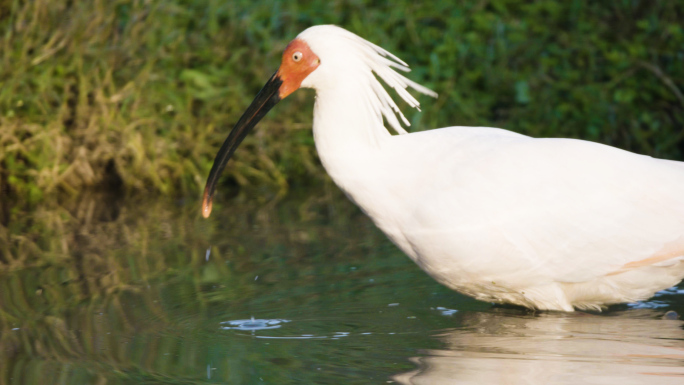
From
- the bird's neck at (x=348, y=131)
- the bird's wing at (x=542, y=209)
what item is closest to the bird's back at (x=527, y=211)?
the bird's wing at (x=542, y=209)

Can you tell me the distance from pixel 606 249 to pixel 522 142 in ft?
2.04

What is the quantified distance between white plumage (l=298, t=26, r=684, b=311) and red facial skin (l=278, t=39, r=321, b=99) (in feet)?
0.15

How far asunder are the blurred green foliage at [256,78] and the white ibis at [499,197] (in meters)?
3.97

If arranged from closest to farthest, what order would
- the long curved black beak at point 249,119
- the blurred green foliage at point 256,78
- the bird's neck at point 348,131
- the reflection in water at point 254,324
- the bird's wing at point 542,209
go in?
the bird's wing at point 542,209
the bird's neck at point 348,131
the reflection in water at point 254,324
the long curved black beak at point 249,119
the blurred green foliage at point 256,78

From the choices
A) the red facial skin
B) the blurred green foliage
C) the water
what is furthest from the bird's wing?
the blurred green foliage

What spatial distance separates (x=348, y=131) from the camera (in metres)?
4.45

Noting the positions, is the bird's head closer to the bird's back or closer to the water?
the bird's back

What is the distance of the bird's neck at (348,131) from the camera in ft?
14.6

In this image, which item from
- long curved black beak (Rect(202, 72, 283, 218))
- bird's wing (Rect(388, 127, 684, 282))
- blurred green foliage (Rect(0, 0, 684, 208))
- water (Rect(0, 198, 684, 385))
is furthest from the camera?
blurred green foliage (Rect(0, 0, 684, 208))

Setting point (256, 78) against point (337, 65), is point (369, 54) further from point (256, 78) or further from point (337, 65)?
point (256, 78)

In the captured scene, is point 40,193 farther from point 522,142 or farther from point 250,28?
point 522,142

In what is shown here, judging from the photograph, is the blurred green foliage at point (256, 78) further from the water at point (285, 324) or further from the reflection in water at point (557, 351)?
the reflection in water at point (557, 351)

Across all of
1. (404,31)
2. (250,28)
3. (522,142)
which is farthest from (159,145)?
(522,142)

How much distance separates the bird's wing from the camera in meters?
4.29
